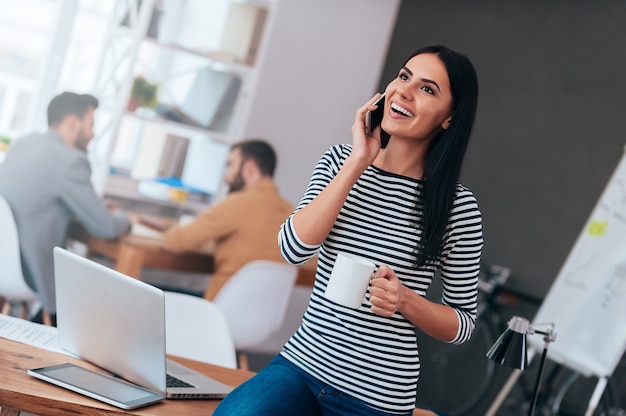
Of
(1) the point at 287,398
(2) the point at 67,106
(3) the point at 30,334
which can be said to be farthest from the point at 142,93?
(1) the point at 287,398

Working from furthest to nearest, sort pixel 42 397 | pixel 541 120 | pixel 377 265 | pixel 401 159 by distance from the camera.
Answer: pixel 541 120, pixel 401 159, pixel 377 265, pixel 42 397

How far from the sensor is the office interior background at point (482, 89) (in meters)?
4.64

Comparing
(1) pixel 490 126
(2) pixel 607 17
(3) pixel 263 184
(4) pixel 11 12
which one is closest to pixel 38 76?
(4) pixel 11 12

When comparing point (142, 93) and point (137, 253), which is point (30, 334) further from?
point (142, 93)

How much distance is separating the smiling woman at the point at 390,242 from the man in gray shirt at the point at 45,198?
2042mm

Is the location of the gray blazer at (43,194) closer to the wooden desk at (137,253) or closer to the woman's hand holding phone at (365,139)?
the wooden desk at (137,253)

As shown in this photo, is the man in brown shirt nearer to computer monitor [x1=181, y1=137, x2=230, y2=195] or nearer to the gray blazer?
the gray blazer

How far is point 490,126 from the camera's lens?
226 inches

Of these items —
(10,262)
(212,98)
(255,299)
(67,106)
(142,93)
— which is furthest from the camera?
(212,98)

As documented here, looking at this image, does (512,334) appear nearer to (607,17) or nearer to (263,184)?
(263,184)

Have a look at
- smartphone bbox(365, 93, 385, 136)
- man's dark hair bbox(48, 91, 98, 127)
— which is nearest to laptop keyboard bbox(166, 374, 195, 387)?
smartphone bbox(365, 93, 385, 136)

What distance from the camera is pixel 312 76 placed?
209 inches

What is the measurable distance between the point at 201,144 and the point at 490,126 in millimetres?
1980

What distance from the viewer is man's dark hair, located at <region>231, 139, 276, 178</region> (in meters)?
4.14
